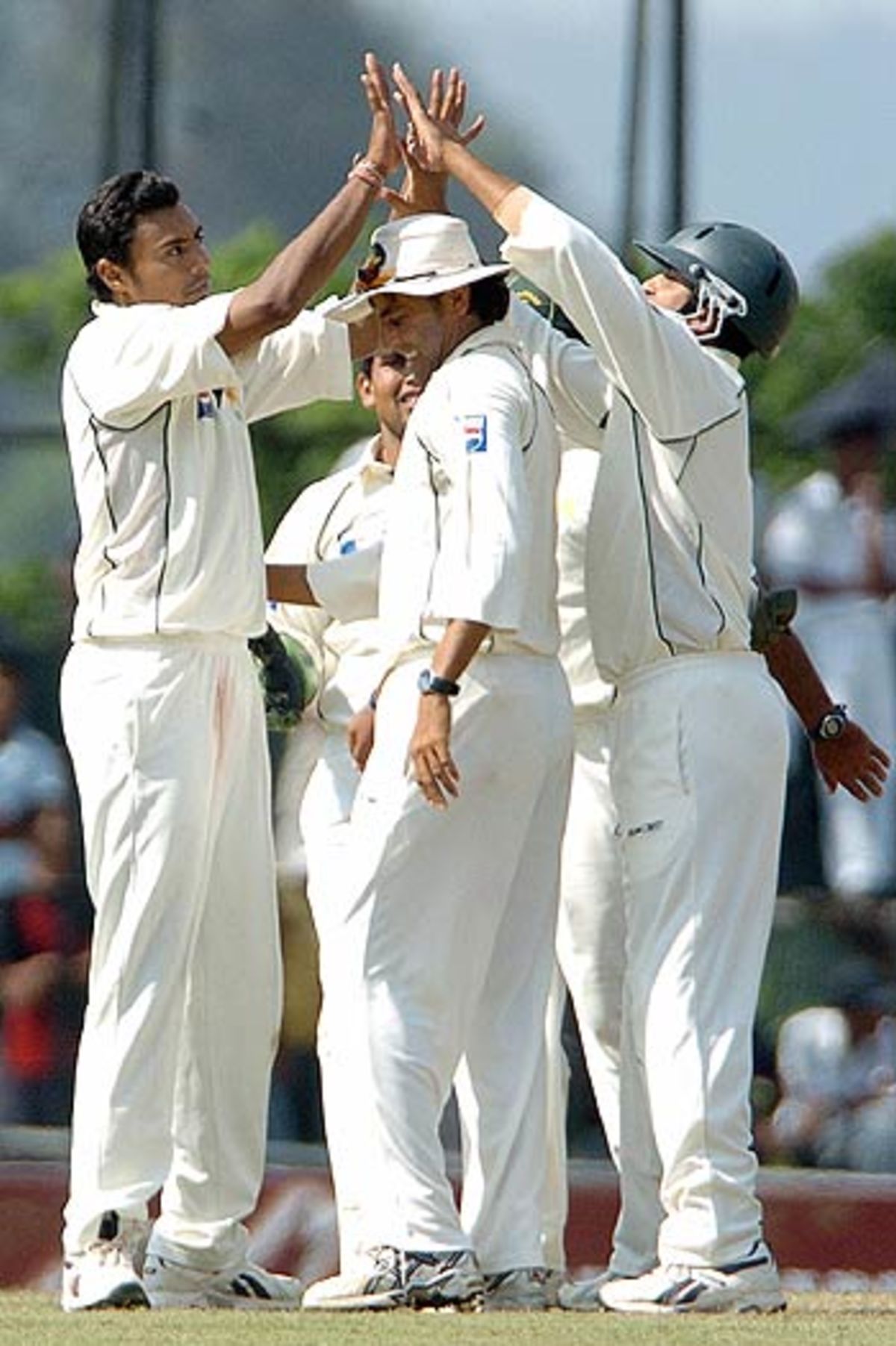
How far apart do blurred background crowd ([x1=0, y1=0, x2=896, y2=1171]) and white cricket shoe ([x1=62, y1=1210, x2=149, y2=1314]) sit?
2.85 meters

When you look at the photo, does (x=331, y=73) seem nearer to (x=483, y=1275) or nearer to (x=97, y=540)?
(x=97, y=540)

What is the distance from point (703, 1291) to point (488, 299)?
5.72 feet

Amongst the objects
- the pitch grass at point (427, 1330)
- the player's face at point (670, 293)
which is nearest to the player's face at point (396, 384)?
the player's face at point (670, 293)

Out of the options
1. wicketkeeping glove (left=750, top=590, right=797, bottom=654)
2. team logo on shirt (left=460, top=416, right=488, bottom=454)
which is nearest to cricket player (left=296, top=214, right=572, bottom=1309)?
team logo on shirt (left=460, top=416, right=488, bottom=454)

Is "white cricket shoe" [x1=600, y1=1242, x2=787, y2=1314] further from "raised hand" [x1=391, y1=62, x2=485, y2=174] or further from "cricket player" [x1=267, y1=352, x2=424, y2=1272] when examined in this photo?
"raised hand" [x1=391, y1=62, x2=485, y2=174]

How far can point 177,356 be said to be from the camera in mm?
7016

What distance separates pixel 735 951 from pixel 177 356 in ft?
4.63

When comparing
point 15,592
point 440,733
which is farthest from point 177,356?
point 15,592

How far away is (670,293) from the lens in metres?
7.38

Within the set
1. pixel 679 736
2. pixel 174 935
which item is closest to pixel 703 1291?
pixel 679 736

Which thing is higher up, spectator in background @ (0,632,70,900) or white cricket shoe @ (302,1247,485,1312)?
white cricket shoe @ (302,1247,485,1312)

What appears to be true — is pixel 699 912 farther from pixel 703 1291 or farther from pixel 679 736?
pixel 703 1291

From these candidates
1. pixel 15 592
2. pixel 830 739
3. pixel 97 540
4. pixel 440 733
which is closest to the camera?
pixel 440 733

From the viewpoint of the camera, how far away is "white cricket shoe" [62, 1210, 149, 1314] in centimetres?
689
